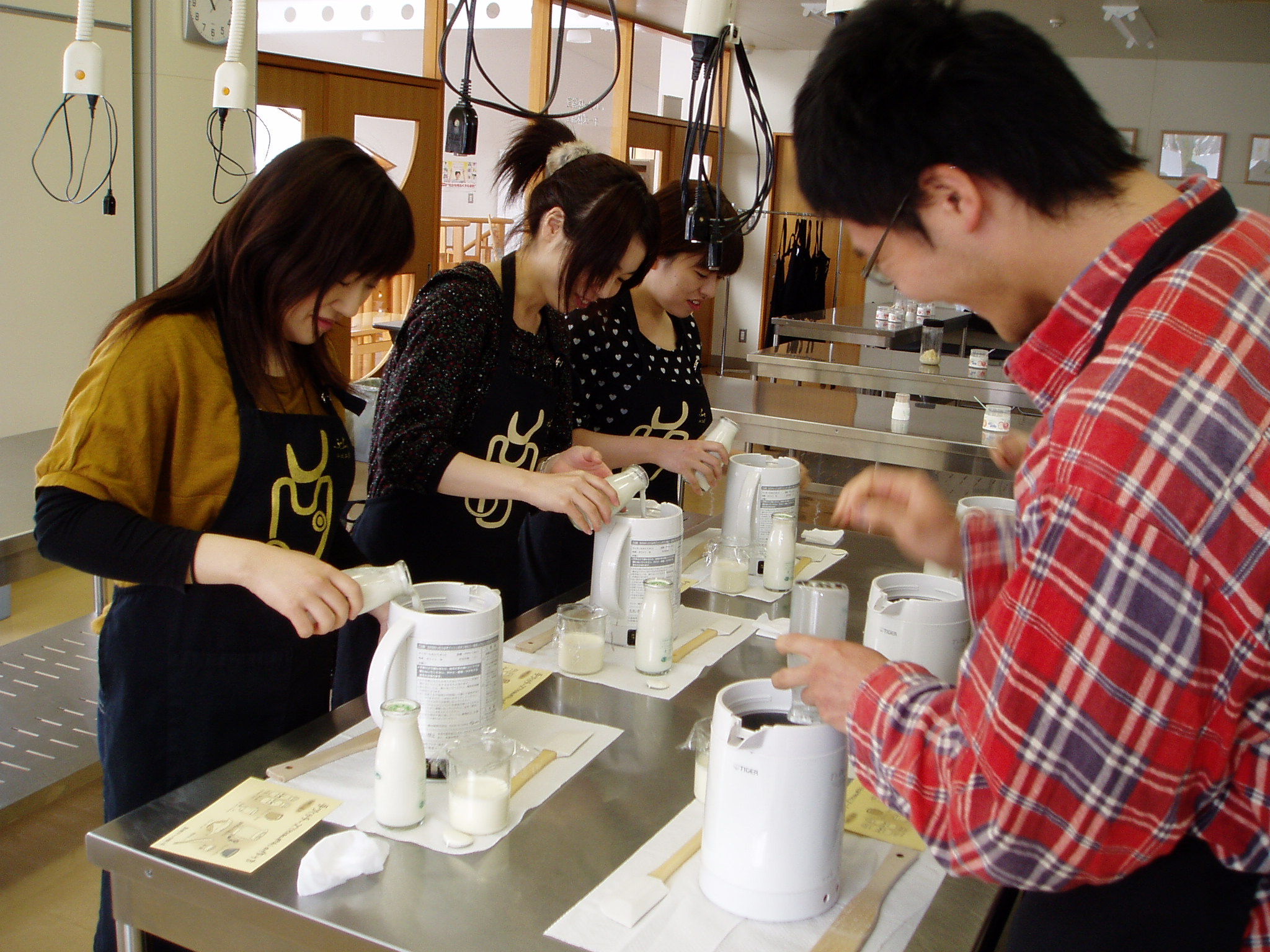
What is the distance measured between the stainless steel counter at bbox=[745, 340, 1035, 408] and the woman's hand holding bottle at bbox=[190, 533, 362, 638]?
14.4ft

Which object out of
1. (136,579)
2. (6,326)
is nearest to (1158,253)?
(136,579)

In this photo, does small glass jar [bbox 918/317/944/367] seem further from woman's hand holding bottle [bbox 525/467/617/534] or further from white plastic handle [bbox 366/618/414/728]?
white plastic handle [bbox 366/618/414/728]

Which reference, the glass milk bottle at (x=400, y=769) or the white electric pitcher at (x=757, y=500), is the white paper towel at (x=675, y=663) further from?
the glass milk bottle at (x=400, y=769)

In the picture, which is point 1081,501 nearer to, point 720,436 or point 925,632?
point 925,632

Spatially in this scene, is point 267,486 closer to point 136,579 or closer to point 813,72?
point 136,579

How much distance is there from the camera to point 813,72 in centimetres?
95

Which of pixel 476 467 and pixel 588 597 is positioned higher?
pixel 476 467

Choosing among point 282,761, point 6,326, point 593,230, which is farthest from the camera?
point 6,326

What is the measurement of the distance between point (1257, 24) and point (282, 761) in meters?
8.97

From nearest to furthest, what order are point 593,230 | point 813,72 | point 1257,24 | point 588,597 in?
point 813,72, point 588,597, point 593,230, point 1257,24

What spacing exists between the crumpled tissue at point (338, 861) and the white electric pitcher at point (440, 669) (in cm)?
16

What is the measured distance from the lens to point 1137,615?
0.75 meters

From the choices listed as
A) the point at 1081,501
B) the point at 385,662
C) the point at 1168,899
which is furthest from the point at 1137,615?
the point at 385,662

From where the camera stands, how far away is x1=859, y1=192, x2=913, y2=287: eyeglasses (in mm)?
921
